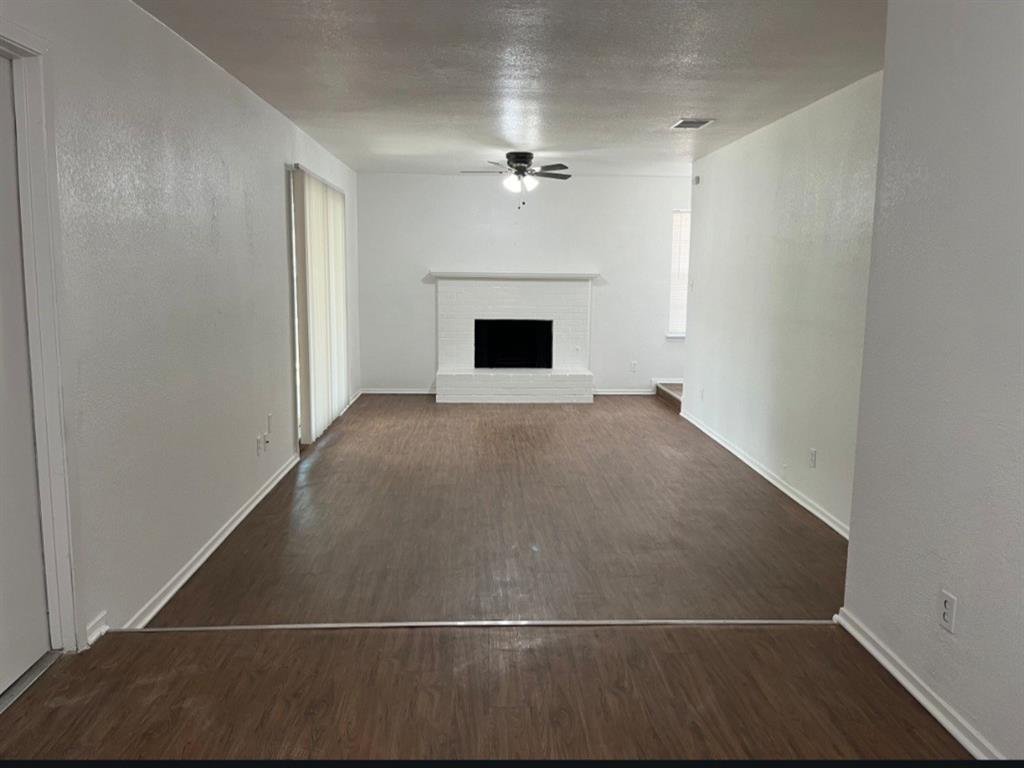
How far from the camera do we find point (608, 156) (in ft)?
23.8

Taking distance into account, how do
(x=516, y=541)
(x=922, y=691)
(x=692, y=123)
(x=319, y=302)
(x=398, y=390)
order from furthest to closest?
(x=398, y=390) < (x=319, y=302) < (x=692, y=123) < (x=516, y=541) < (x=922, y=691)

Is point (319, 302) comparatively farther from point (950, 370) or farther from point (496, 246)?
point (950, 370)

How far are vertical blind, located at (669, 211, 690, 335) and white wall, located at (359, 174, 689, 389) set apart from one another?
0.26ft

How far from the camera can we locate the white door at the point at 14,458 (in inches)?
93.2

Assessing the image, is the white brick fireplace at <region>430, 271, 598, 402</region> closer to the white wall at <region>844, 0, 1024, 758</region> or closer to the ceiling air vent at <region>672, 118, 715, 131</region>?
the ceiling air vent at <region>672, 118, 715, 131</region>

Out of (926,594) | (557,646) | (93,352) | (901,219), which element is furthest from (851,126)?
(93,352)

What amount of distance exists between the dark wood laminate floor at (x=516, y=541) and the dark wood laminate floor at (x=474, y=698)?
1.43 ft

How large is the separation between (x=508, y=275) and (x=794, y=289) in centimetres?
422

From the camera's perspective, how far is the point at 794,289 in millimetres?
5117

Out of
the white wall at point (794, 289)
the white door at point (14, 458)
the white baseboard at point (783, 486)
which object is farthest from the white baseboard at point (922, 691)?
the white door at point (14, 458)

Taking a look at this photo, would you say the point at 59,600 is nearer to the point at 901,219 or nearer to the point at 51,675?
the point at 51,675

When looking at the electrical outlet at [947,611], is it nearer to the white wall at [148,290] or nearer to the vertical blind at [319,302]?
the white wall at [148,290]

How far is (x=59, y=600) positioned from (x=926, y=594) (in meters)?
2.77

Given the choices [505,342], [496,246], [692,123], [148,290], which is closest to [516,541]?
[148,290]
